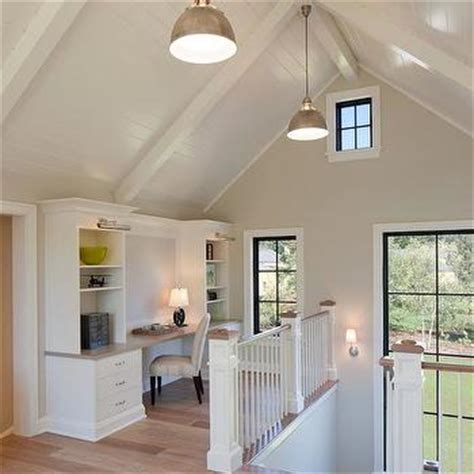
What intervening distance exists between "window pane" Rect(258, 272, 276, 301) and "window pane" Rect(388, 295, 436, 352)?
1.65 metres

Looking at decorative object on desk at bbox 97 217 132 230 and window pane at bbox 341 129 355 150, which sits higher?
window pane at bbox 341 129 355 150

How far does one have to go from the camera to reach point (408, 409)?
2904mm

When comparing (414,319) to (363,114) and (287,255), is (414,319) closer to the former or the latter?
(287,255)

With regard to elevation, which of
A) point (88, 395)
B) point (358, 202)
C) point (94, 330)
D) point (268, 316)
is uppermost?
point (358, 202)

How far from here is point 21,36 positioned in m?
3.16

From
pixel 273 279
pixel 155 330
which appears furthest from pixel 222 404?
pixel 273 279

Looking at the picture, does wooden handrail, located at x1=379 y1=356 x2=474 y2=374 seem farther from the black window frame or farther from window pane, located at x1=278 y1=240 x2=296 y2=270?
the black window frame

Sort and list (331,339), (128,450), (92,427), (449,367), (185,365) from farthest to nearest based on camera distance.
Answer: (331,339) → (185,365) → (92,427) → (128,450) → (449,367)

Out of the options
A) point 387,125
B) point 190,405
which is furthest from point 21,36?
point 387,125

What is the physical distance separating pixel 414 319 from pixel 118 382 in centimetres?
364

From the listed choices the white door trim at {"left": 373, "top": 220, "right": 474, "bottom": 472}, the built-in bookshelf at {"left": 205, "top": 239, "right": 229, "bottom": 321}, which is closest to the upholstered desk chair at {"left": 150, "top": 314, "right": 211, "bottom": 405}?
the built-in bookshelf at {"left": 205, "top": 239, "right": 229, "bottom": 321}

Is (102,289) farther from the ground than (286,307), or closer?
farther from the ground

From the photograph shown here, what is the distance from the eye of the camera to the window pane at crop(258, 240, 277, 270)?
675 centimetres

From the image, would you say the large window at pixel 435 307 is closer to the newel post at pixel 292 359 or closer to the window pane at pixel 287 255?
the window pane at pixel 287 255
